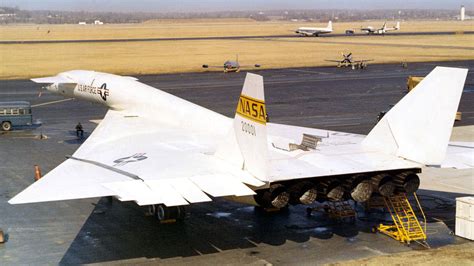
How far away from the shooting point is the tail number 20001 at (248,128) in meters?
18.5

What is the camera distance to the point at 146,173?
792 inches

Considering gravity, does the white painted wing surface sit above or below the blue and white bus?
above

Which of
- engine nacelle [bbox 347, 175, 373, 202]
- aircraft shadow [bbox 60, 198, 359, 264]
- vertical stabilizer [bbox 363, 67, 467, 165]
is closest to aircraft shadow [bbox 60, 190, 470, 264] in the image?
aircraft shadow [bbox 60, 198, 359, 264]

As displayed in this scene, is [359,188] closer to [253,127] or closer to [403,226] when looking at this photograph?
[403,226]

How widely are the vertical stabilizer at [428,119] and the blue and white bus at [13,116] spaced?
98.2 ft

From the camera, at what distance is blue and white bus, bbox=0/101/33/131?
1764 inches

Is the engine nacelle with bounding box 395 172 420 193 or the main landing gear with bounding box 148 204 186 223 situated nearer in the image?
the engine nacelle with bounding box 395 172 420 193

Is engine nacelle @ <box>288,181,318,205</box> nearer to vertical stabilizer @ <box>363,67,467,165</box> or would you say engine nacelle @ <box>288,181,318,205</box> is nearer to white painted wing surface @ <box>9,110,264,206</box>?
white painted wing surface @ <box>9,110,264,206</box>

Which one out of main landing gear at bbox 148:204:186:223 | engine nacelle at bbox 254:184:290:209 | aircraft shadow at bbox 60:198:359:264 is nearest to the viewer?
engine nacelle at bbox 254:184:290:209

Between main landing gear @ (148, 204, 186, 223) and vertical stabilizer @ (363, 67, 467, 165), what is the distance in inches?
283

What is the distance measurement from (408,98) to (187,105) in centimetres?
1007

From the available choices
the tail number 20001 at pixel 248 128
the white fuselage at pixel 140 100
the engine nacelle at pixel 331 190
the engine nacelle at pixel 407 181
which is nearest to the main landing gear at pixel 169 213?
the white fuselage at pixel 140 100

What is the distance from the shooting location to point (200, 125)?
1059 inches

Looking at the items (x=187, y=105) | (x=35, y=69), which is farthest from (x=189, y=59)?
(x=187, y=105)
